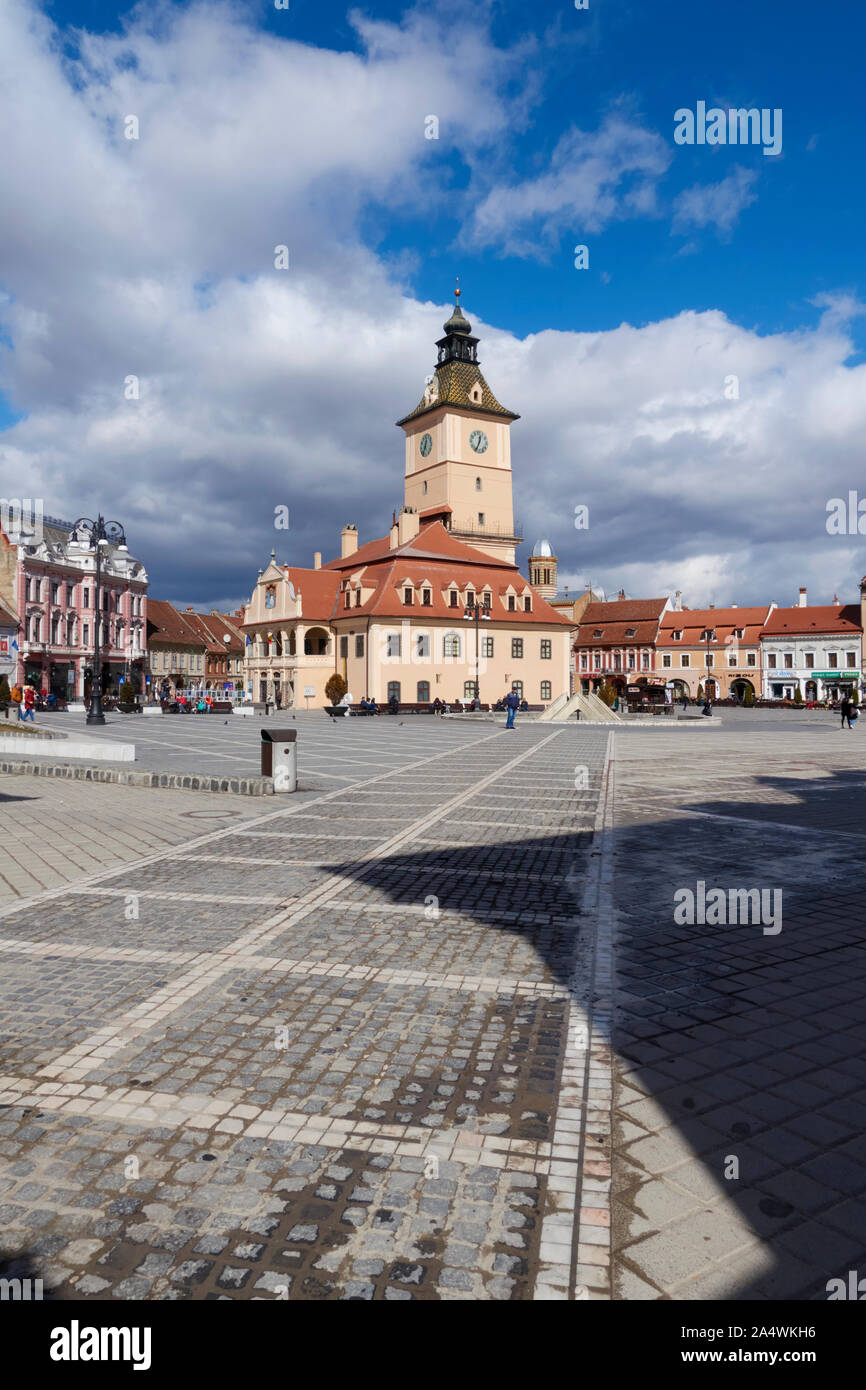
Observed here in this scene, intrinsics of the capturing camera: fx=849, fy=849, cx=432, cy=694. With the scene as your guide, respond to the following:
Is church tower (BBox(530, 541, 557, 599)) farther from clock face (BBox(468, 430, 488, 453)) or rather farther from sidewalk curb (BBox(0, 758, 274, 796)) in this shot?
sidewalk curb (BBox(0, 758, 274, 796))

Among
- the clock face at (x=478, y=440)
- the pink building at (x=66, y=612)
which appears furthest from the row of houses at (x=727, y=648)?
the pink building at (x=66, y=612)

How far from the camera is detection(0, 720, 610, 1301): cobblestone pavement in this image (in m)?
2.88

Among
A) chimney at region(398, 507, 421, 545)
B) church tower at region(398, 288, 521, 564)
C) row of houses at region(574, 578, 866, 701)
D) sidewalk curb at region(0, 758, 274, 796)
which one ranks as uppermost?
church tower at region(398, 288, 521, 564)

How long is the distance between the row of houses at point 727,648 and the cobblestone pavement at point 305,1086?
81.8 m

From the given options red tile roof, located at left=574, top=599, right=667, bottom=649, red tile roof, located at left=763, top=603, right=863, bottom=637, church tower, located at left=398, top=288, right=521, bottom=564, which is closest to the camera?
church tower, located at left=398, top=288, right=521, bottom=564

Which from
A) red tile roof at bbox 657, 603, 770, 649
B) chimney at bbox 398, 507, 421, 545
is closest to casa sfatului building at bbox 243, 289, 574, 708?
chimney at bbox 398, 507, 421, 545

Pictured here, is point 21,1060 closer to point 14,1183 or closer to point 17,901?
point 14,1183

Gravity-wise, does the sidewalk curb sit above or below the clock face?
below

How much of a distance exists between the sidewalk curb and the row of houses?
74.5 metres

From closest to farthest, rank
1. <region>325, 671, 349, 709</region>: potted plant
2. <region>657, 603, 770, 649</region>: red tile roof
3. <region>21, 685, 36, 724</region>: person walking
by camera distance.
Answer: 1. <region>21, 685, 36, 724</region>: person walking
2. <region>325, 671, 349, 709</region>: potted plant
3. <region>657, 603, 770, 649</region>: red tile roof

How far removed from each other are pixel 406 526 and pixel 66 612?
1138 inches

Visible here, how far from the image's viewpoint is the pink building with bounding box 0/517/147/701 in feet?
213

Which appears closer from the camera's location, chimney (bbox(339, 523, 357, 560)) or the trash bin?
the trash bin
